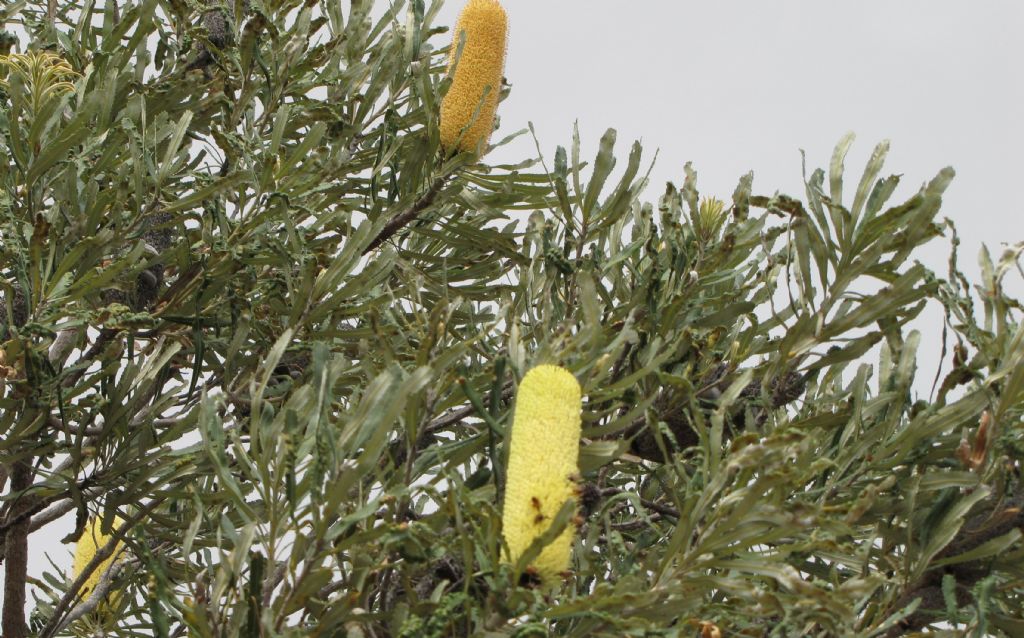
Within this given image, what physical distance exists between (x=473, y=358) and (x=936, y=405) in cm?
94

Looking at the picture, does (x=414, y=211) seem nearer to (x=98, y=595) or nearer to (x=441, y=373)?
(x=441, y=373)

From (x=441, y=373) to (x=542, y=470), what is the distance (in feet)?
1.57

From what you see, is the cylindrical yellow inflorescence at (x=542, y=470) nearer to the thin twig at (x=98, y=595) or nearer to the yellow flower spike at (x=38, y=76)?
the yellow flower spike at (x=38, y=76)

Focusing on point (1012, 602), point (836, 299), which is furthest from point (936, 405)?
point (1012, 602)

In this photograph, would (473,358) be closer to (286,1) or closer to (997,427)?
(997,427)

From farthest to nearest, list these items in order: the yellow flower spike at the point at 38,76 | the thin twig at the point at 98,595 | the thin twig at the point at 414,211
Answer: the thin twig at the point at 98,595 < the thin twig at the point at 414,211 < the yellow flower spike at the point at 38,76

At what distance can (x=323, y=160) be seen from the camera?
9.93 feet

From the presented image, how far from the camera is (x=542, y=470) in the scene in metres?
1.52

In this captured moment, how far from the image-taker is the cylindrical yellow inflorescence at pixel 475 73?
8.75 feet

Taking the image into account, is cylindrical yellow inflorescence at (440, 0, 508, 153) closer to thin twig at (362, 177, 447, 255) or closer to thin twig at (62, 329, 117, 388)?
thin twig at (362, 177, 447, 255)

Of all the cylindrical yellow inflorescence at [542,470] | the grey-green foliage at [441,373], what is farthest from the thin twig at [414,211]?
the cylindrical yellow inflorescence at [542,470]

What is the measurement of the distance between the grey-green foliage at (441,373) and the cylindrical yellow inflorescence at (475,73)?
8 cm

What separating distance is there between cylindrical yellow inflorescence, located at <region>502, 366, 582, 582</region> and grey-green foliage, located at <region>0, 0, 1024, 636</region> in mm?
67

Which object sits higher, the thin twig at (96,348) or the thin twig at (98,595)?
the thin twig at (96,348)
